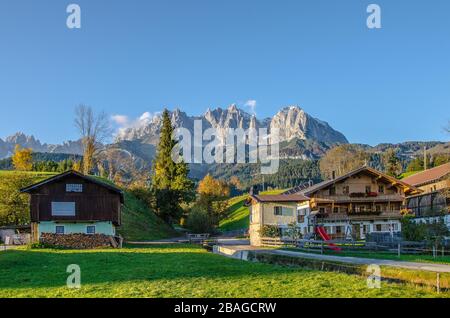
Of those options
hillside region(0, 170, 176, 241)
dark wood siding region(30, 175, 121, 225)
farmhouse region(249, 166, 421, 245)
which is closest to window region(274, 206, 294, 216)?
farmhouse region(249, 166, 421, 245)

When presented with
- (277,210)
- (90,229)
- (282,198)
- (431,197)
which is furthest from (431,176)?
(90,229)

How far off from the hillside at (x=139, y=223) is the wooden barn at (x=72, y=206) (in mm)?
9441

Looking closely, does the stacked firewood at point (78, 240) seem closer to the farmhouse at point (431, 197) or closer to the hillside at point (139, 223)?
the hillside at point (139, 223)

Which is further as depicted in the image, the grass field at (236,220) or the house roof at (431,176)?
the grass field at (236,220)

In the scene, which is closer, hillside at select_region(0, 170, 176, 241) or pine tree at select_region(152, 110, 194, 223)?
hillside at select_region(0, 170, 176, 241)

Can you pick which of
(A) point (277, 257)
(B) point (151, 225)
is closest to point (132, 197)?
(B) point (151, 225)

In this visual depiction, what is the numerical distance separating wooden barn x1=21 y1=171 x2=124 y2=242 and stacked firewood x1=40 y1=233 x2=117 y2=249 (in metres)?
2.81

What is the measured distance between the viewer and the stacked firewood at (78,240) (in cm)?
4391

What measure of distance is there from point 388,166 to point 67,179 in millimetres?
80962

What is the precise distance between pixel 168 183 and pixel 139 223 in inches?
528

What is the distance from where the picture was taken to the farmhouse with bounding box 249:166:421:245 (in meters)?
59.8

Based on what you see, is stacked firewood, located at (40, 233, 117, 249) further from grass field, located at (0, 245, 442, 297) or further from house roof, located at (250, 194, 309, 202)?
grass field, located at (0, 245, 442, 297)

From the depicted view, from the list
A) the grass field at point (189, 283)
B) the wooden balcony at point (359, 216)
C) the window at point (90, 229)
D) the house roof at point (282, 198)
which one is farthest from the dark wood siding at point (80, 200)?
the grass field at point (189, 283)
